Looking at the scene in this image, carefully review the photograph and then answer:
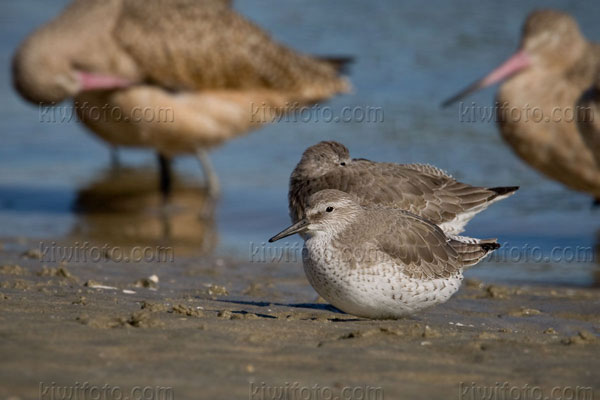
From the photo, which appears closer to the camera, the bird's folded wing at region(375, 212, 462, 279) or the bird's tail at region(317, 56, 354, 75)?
the bird's folded wing at region(375, 212, 462, 279)

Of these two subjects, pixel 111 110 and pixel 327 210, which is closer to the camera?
pixel 327 210

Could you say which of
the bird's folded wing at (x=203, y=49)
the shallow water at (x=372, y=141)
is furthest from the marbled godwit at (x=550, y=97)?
the bird's folded wing at (x=203, y=49)

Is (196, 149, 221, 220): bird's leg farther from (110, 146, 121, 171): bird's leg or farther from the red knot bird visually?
the red knot bird

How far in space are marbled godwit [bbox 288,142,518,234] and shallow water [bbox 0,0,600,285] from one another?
4.37ft

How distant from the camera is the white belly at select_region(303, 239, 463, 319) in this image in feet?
19.6

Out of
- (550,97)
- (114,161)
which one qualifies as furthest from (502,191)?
(114,161)

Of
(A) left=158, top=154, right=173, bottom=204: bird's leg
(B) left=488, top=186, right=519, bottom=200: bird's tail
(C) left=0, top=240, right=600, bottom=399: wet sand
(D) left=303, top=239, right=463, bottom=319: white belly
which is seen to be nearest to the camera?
(C) left=0, top=240, right=600, bottom=399: wet sand

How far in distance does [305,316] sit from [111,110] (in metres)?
6.04

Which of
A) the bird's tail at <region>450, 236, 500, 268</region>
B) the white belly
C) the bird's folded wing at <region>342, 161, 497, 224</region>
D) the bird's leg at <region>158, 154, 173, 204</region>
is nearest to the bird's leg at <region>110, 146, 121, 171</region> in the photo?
the bird's leg at <region>158, 154, 173, 204</region>

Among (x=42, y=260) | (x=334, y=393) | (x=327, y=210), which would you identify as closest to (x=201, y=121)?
(x=42, y=260)

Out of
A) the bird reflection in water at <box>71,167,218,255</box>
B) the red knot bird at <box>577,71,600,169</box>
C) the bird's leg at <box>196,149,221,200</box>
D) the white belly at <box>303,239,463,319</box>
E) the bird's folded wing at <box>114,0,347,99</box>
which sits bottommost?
the white belly at <box>303,239,463,319</box>

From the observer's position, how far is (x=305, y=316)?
253 inches

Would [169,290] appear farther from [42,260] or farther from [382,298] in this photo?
[382,298]

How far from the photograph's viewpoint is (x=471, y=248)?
680 cm
